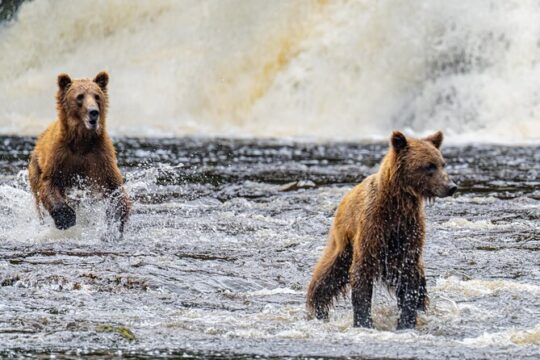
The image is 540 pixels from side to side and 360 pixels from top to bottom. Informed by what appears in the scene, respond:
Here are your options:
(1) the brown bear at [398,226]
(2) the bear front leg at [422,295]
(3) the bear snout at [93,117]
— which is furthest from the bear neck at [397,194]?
(3) the bear snout at [93,117]

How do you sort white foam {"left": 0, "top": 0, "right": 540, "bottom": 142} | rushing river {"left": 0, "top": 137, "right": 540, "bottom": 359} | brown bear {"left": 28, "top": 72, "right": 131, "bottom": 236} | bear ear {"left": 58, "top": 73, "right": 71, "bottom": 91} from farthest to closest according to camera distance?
1. white foam {"left": 0, "top": 0, "right": 540, "bottom": 142}
2. bear ear {"left": 58, "top": 73, "right": 71, "bottom": 91}
3. brown bear {"left": 28, "top": 72, "right": 131, "bottom": 236}
4. rushing river {"left": 0, "top": 137, "right": 540, "bottom": 359}

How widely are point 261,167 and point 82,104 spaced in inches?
451

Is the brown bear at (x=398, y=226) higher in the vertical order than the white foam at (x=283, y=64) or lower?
lower

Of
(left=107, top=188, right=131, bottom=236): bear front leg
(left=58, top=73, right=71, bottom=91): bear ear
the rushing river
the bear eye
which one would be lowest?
the rushing river

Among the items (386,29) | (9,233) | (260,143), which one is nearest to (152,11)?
(386,29)

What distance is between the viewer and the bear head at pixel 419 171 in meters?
8.51

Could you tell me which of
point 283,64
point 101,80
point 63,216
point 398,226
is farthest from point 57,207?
point 283,64

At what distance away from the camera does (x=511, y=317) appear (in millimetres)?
9008

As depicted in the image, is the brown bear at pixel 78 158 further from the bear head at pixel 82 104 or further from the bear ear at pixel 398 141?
the bear ear at pixel 398 141

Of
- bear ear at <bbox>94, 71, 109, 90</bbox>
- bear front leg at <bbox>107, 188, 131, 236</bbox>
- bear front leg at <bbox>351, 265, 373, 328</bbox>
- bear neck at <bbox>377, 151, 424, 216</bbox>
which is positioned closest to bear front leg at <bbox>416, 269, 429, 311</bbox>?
bear front leg at <bbox>351, 265, 373, 328</bbox>

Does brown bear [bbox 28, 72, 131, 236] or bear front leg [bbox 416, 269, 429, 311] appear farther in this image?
brown bear [bbox 28, 72, 131, 236]

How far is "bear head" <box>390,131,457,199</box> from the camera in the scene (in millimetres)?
8508

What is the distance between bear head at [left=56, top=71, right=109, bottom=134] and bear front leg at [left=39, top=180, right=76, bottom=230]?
73 centimetres

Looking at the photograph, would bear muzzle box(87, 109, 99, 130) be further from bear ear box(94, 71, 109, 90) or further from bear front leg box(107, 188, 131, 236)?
bear front leg box(107, 188, 131, 236)
